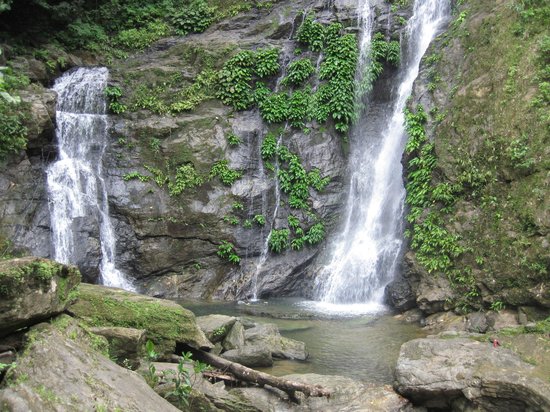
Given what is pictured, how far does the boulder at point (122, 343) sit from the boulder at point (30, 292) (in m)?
0.84

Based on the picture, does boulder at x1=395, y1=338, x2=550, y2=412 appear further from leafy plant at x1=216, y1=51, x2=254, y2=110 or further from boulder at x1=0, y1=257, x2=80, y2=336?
leafy plant at x1=216, y1=51, x2=254, y2=110

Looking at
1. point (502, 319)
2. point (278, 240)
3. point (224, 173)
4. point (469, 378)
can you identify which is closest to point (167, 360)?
point (469, 378)

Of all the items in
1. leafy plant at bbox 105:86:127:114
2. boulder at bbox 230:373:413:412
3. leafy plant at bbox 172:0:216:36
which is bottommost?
boulder at bbox 230:373:413:412

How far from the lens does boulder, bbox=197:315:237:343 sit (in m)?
8.11

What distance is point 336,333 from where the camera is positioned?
401 inches

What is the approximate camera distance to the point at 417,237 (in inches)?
459

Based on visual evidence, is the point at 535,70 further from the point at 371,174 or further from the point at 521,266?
the point at 371,174

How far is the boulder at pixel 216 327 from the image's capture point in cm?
811

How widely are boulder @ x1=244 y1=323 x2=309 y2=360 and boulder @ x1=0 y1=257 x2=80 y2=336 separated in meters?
4.27

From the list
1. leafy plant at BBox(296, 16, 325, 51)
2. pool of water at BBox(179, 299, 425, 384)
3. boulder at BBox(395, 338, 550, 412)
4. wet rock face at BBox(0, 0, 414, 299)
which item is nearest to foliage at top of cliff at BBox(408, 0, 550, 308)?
pool of water at BBox(179, 299, 425, 384)

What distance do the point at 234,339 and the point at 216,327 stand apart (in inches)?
14.6

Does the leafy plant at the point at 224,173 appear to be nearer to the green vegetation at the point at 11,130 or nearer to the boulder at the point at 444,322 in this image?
the green vegetation at the point at 11,130

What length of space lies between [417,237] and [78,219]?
29.9 feet

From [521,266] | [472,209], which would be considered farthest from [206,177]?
[521,266]
